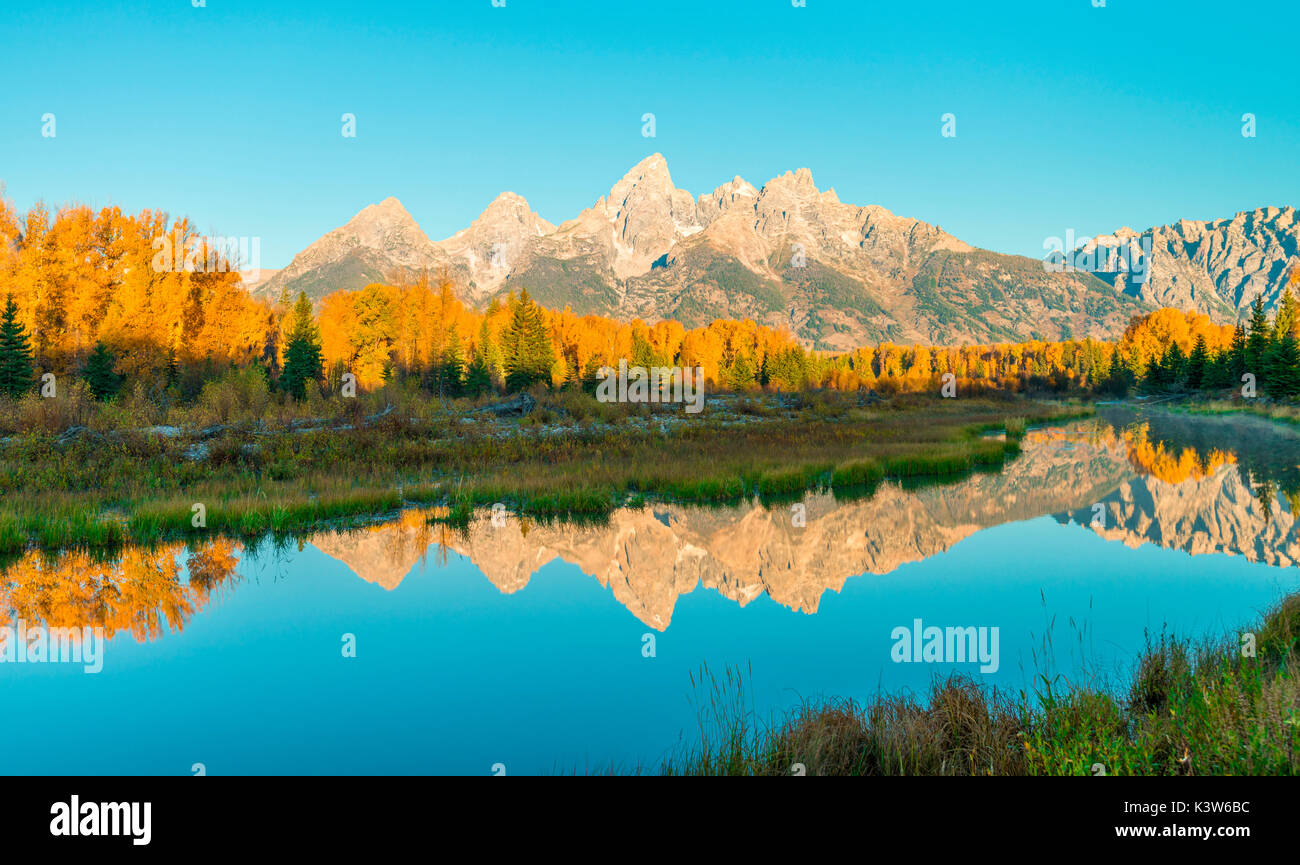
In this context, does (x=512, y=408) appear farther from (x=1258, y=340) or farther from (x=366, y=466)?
(x=1258, y=340)

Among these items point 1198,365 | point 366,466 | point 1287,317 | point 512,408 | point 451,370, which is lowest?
point 366,466

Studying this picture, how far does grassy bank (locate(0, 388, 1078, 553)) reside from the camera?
1448 centimetres

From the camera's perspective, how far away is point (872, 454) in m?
26.9

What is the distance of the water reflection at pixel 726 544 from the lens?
1016 cm

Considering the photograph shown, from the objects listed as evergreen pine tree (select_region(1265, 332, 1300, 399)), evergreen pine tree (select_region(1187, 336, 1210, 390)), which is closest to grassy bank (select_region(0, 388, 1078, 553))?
evergreen pine tree (select_region(1265, 332, 1300, 399))

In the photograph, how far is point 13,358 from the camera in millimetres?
32031

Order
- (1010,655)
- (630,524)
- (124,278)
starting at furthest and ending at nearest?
(124,278) < (630,524) < (1010,655)

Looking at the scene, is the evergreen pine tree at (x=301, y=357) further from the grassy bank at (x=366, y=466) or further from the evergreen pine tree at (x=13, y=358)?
the grassy bank at (x=366, y=466)

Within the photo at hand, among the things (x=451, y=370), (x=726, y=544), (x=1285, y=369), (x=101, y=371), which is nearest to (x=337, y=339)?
(x=451, y=370)

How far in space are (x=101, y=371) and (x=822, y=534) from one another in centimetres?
4063

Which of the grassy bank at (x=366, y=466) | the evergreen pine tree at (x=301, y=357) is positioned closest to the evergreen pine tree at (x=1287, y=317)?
the grassy bank at (x=366, y=466)
